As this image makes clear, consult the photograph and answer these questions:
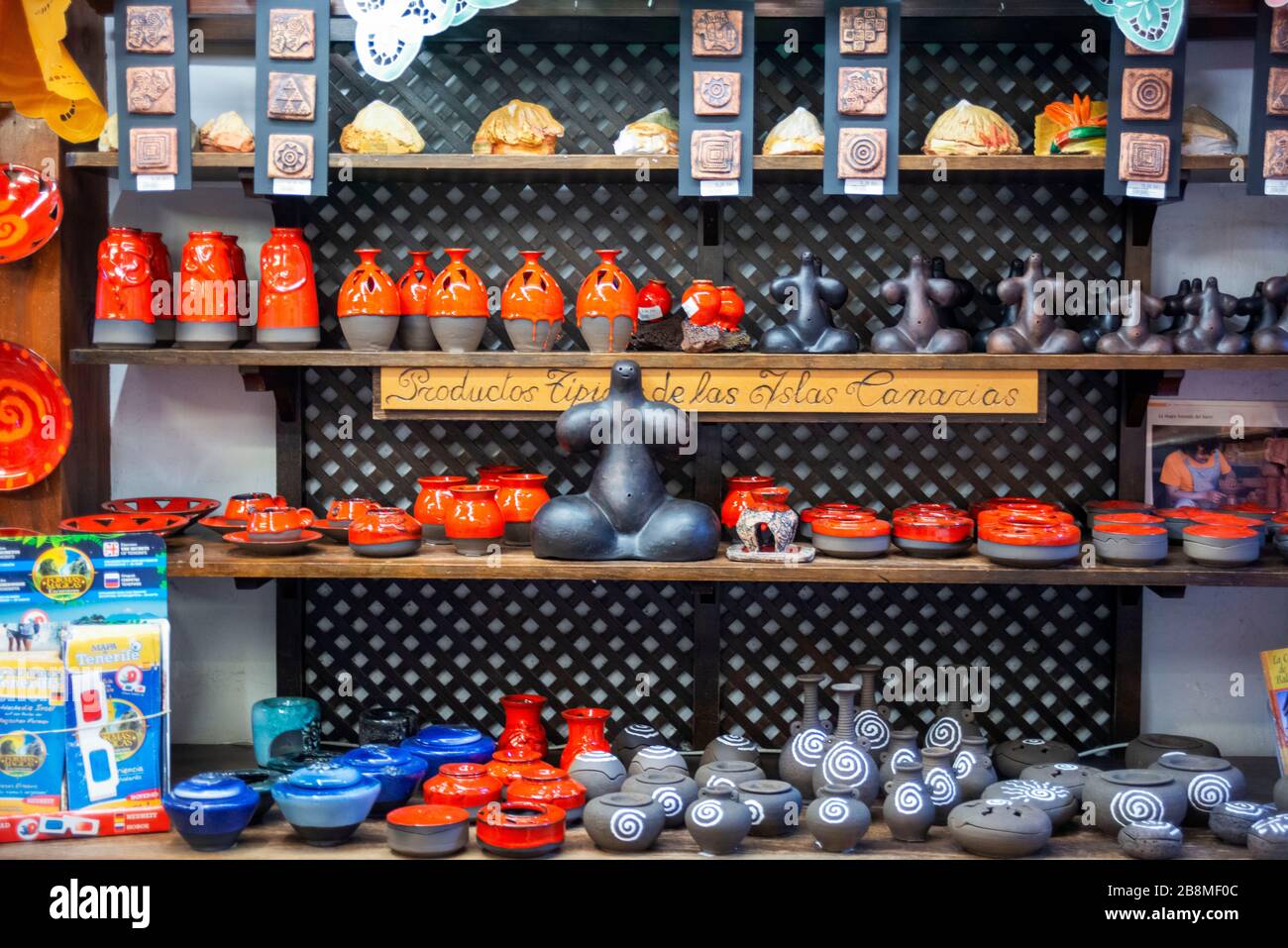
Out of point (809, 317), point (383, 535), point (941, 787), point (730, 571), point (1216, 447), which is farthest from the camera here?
point (1216, 447)

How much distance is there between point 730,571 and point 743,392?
486 millimetres

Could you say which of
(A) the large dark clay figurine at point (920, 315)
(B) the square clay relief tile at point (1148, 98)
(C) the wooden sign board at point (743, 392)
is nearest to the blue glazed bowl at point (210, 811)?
(C) the wooden sign board at point (743, 392)

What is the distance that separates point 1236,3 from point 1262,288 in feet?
2.44

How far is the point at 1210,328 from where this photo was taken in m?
3.50

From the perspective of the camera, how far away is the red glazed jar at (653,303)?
3.58 metres

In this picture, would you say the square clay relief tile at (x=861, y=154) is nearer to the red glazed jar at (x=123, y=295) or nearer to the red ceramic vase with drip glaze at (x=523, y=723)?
the red ceramic vase with drip glaze at (x=523, y=723)

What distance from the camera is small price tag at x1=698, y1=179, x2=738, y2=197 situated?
11.2 ft

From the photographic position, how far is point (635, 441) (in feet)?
11.3

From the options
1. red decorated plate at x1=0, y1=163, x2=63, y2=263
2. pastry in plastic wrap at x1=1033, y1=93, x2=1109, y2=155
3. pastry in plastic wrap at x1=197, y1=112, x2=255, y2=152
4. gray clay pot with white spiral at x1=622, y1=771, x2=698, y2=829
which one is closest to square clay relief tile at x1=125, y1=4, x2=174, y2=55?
pastry in plastic wrap at x1=197, y1=112, x2=255, y2=152

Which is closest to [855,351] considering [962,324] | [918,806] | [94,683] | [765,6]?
[962,324]

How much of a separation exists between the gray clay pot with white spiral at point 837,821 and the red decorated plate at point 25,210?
2484mm

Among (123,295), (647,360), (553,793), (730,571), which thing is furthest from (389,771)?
(123,295)

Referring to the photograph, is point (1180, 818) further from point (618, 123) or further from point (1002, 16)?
point (618, 123)

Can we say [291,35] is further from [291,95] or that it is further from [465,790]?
[465,790]
